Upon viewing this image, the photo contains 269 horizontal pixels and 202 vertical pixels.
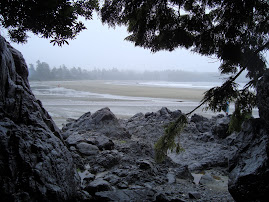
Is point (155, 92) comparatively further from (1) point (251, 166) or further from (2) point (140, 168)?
(1) point (251, 166)

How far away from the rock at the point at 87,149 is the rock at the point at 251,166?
409cm

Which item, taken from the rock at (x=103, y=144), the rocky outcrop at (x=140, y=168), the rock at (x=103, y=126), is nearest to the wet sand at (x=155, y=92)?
the rock at (x=103, y=126)

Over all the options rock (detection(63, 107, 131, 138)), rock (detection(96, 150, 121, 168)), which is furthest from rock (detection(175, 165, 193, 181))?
rock (detection(63, 107, 131, 138))

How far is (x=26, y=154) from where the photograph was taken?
2.59m

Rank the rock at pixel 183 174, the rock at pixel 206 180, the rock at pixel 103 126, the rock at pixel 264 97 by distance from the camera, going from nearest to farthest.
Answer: the rock at pixel 264 97, the rock at pixel 206 180, the rock at pixel 183 174, the rock at pixel 103 126

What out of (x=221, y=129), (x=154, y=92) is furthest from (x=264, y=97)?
(x=154, y=92)

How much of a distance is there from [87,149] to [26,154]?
367cm

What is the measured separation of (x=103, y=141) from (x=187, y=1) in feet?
16.4

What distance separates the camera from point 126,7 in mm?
3422

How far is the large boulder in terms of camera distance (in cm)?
234

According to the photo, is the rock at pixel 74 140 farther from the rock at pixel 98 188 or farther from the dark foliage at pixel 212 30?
the dark foliage at pixel 212 30

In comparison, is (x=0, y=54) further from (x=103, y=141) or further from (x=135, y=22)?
(x=103, y=141)

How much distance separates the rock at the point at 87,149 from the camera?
239 inches

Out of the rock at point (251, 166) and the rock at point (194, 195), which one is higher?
the rock at point (251, 166)
